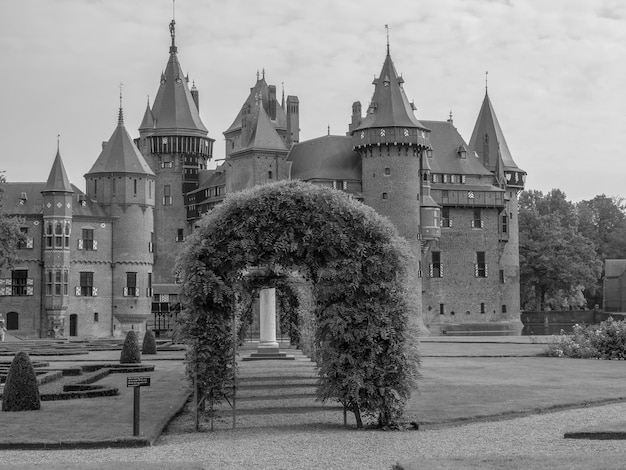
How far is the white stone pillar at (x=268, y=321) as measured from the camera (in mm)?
38456

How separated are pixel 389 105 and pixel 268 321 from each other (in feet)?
146

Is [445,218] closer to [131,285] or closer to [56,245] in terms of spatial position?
[131,285]

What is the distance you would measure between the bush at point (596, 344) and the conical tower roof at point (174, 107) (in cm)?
6359

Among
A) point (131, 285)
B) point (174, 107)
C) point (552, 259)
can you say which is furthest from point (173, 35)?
point (552, 259)

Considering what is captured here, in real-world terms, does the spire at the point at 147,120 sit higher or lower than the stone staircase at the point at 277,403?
higher

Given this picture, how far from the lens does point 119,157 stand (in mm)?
80250

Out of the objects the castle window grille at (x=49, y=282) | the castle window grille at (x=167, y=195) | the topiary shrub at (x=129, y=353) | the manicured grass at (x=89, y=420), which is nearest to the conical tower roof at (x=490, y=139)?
the castle window grille at (x=167, y=195)

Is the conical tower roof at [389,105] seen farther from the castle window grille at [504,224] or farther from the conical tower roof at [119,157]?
the conical tower roof at [119,157]

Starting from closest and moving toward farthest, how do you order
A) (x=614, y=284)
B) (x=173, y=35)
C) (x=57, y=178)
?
(x=57, y=178)
(x=173, y=35)
(x=614, y=284)

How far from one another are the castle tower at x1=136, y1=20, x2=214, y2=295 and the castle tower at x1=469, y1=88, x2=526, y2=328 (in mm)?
26725

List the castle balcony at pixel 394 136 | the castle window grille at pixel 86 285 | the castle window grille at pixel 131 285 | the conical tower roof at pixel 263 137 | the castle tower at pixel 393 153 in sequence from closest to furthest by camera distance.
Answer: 1. the castle window grille at pixel 86 285
2. the castle window grille at pixel 131 285
3. the castle balcony at pixel 394 136
4. the castle tower at pixel 393 153
5. the conical tower roof at pixel 263 137

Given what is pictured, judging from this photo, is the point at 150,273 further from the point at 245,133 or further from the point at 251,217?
the point at 251,217

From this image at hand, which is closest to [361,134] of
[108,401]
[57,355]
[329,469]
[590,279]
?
[590,279]

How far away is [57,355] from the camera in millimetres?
46062
